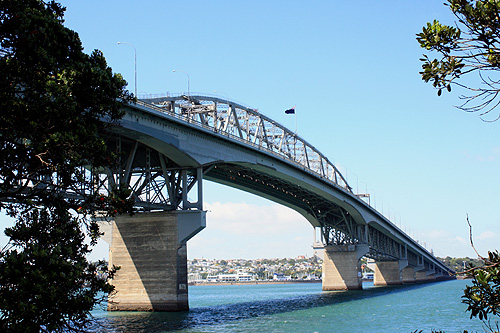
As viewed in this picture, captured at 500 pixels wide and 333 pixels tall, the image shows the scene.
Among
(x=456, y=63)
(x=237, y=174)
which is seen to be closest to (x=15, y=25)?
(x=456, y=63)

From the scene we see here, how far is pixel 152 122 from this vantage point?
154ft

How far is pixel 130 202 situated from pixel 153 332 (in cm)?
1880

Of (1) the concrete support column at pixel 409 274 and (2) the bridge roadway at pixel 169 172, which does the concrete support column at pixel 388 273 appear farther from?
(2) the bridge roadway at pixel 169 172

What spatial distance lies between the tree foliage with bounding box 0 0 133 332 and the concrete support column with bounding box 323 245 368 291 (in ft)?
280

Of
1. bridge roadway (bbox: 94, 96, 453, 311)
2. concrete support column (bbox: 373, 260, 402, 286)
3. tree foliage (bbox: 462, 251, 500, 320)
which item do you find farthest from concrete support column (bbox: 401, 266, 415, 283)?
tree foliage (bbox: 462, 251, 500, 320)

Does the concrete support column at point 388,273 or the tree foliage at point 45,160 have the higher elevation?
the tree foliage at point 45,160

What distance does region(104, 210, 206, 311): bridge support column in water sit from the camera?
5112 cm

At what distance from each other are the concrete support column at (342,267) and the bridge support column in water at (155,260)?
55.8 meters

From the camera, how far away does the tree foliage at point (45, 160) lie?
715 inches

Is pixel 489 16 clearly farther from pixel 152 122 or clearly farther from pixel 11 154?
pixel 152 122

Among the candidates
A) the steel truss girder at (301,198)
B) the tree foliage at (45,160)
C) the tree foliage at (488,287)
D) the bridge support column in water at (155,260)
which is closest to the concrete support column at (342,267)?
the steel truss girder at (301,198)

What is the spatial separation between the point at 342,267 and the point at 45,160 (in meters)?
89.7

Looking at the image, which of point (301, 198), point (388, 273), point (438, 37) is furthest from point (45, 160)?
point (388, 273)

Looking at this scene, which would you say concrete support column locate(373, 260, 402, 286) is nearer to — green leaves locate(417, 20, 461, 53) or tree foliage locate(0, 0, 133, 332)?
tree foliage locate(0, 0, 133, 332)
